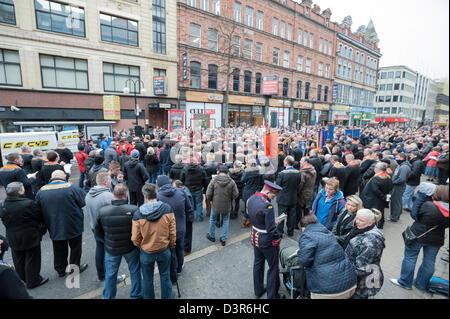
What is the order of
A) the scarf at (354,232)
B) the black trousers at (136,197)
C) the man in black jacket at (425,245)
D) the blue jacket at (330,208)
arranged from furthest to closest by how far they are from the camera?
the black trousers at (136,197)
the blue jacket at (330,208)
the scarf at (354,232)
the man in black jacket at (425,245)

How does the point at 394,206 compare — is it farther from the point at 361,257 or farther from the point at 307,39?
the point at 307,39

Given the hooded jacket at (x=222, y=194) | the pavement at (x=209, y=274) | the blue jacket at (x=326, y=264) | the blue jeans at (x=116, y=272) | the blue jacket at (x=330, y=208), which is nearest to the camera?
the blue jacket at (x=326, y=264)

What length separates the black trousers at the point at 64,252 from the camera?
13.4ft

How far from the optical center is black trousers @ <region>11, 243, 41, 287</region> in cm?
378

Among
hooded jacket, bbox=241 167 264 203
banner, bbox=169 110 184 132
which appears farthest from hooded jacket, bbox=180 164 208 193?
banner, bbox=169 110 184 132

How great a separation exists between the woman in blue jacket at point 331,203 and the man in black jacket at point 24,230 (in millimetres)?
5354

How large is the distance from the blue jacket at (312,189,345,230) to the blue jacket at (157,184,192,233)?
2.90 meters

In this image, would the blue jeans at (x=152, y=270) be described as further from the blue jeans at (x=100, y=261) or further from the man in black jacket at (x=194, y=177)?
the man in black jacket at (x=194, y=177)

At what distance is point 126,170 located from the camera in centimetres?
689

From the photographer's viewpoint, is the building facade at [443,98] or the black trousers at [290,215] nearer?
the building facade at [443,98]

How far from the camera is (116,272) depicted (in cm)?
342

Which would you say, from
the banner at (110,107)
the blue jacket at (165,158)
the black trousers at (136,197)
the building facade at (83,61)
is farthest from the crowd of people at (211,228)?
the banner at (110,107)

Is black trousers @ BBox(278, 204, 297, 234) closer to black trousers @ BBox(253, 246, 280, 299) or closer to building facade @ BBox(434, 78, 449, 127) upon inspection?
black trousers @ BBox(253, 246, 280, 299)

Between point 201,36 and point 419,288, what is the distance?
26526 mm
